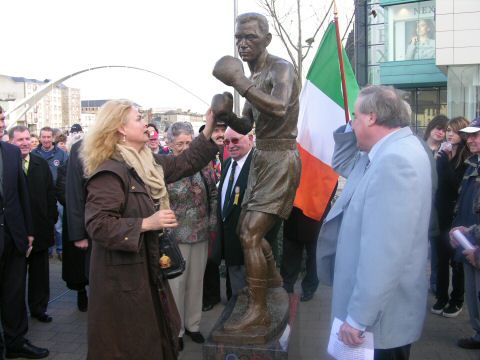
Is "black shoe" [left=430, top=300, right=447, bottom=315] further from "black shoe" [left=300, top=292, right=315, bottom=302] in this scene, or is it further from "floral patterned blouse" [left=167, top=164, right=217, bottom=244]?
"floral patterned blouse" [left=167, top=164, right=217, bottom=244]

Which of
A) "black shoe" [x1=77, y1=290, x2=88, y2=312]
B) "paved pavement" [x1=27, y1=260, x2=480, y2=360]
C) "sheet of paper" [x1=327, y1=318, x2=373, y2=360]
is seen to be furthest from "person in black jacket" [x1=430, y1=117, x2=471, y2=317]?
"black shoe" [x1=77, y1=290, x2=88, y2=312]

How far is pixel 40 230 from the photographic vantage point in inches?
196

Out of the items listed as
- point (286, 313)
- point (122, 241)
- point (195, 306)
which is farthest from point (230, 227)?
point (122, 241)

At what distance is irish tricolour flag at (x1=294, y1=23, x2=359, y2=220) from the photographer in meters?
4.82

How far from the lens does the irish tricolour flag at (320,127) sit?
4820 millimetres

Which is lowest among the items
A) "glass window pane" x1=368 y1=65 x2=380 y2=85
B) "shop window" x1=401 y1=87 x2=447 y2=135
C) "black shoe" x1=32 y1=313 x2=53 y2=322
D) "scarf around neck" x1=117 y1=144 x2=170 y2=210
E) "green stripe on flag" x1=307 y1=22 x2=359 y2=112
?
"black shoe" x1=32 y1=313 x2=53 y2=322

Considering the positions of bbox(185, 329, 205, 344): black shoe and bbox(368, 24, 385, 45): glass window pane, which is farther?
bbox(368, 24, 385, 45): glass window pane

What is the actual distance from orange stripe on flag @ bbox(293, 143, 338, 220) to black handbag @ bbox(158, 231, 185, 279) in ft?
7.45

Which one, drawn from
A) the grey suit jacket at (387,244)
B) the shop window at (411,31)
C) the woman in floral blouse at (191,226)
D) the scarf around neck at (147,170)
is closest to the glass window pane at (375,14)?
the shop window at (411,31)

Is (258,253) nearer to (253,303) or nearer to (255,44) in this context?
(253,303)

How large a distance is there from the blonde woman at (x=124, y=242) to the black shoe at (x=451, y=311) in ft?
11.4

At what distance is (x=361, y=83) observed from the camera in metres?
32.0

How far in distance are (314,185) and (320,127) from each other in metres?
0.60

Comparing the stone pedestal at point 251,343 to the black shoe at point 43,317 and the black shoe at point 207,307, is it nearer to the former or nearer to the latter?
the black shoe at point 207,307
